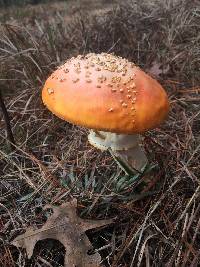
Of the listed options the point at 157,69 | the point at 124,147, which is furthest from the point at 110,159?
the point at 157,69

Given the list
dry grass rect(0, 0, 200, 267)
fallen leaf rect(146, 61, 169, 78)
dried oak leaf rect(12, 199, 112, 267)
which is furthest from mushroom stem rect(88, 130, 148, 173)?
fallen leaf rect(146, 61, 169, 78)

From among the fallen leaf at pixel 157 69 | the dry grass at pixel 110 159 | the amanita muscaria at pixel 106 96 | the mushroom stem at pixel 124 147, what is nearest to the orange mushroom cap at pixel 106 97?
the amanita muscaria at pixel 106 96

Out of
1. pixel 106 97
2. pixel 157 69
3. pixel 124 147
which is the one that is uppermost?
pixel 106 97

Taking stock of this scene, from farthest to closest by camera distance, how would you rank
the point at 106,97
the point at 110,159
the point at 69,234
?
the point at 110,159 → the point at 69,234 → the point at 106,97

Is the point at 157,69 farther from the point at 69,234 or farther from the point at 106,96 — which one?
the point at 69,234

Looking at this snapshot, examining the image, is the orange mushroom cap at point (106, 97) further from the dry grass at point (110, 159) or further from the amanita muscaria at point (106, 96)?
the dry grass at point (110, 159)

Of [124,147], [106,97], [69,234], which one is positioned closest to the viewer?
[106,97]

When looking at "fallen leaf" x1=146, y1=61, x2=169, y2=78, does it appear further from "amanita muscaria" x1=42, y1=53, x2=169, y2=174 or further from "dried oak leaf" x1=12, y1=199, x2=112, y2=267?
"dried oak leaf" x1=12, y1=199, x2=112, y2=267
